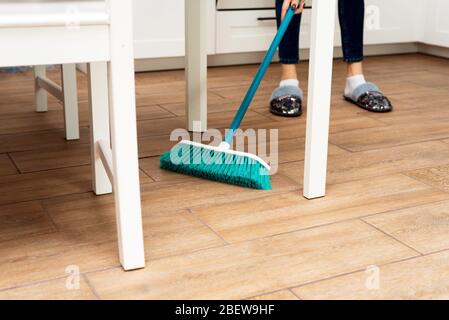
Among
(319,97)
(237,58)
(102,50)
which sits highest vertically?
(102,50)

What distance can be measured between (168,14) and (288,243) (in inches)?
62.5

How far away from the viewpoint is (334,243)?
1070 millimetres

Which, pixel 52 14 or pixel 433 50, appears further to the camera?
pixel 433 50

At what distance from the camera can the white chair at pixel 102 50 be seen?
0.82m

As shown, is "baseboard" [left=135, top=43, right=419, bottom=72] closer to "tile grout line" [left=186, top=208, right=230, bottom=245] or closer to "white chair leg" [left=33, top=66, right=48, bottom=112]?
"white chair leg" [left=33, top=66, right=48, bottom=112]

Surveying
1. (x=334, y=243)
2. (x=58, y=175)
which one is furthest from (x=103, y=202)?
(x=334, y=243)

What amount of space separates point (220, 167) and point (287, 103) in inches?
24.0

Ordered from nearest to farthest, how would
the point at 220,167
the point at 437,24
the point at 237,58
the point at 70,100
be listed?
the point at 220,167
the point at 70,100
the point at 237,58
the point at 437,24

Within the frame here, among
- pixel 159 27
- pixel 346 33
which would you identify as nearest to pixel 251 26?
pixel 159 27

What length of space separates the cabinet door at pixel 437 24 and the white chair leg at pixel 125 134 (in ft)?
7.09

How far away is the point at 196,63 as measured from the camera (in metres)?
1.65

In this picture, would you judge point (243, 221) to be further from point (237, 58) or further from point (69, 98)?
point (237, 58)

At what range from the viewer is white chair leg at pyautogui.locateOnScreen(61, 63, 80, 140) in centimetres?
160

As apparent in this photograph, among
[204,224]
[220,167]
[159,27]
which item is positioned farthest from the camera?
[159,27]
